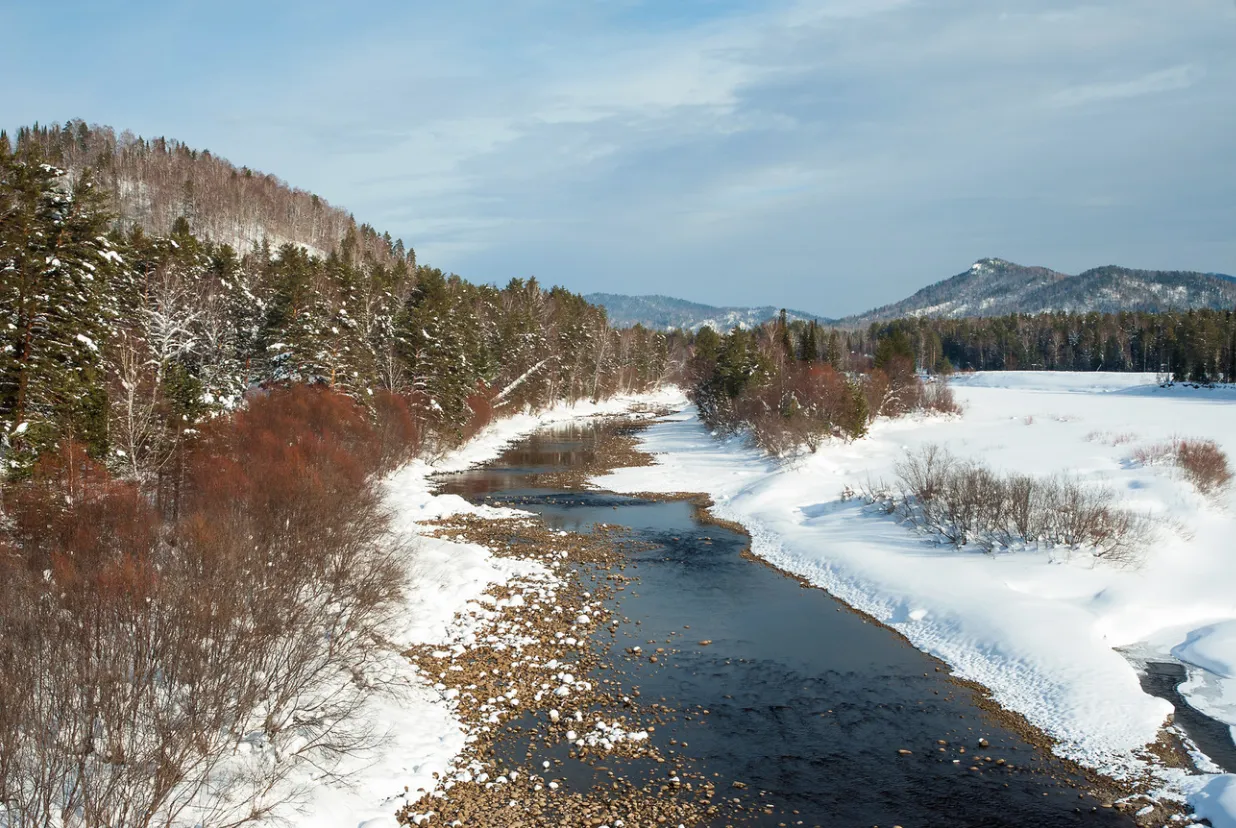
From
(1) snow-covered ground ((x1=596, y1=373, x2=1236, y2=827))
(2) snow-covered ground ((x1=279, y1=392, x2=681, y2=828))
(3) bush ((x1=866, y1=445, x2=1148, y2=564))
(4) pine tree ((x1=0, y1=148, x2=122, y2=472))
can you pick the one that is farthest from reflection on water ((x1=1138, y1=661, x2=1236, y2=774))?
(4) pine tree ((x1=0, y1=148, x2=122, y2=472))

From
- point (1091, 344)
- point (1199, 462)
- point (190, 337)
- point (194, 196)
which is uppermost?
point (194, 196)

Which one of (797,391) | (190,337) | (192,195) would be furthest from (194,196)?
(797,391)

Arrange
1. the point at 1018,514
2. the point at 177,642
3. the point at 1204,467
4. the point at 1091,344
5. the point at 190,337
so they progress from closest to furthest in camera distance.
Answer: the point at 177,642, the point at 1018,514, the point at 1204,467, the point at 190,337, the point at 1091,344

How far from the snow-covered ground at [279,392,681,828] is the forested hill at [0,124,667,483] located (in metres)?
9.93

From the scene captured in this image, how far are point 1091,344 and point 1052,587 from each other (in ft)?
496

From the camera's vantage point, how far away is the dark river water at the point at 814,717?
41.7 ft

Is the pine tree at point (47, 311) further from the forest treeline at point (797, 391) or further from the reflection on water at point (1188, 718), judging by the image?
the forest treeline at point (797, 391)

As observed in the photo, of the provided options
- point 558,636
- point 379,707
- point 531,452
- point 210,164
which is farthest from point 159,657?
point 210,164

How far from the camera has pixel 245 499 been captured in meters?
20.1

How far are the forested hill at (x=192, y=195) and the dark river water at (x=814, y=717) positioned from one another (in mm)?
109922

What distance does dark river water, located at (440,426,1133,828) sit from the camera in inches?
500

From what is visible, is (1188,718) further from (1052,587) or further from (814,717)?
(1052,587)

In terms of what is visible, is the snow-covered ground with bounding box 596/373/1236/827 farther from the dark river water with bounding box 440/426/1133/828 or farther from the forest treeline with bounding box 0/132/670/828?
the forest treeline with bounding box 0/132/670/828

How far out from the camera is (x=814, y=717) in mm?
15859
